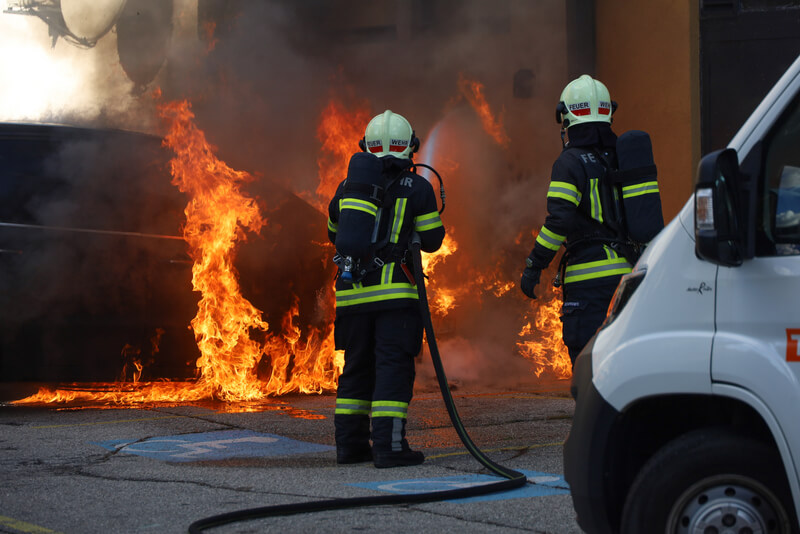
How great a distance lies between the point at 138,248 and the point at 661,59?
15.4 feet

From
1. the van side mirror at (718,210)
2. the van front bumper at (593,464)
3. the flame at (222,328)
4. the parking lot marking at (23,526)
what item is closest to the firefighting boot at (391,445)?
the parking lot marking at (23,526)

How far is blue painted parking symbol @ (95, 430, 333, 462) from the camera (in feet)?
16.0

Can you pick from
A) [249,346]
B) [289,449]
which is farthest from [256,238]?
[289,449]

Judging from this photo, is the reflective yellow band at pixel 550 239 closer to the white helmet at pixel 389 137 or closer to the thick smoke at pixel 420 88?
the white helmet at pixel 389 137

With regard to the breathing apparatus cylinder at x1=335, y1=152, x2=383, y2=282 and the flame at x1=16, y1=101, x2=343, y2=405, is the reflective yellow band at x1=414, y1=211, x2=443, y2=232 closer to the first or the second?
the breathing apparatus cylinder at x1=335, y1=152, x2=383, y2=282

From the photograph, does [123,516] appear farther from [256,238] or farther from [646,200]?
[256,238]

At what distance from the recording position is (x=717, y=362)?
7.92 ft

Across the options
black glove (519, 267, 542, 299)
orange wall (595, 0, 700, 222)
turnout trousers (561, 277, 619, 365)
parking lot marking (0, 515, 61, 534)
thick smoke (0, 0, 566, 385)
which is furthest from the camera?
thick smoke (0, 0, 566, 385)

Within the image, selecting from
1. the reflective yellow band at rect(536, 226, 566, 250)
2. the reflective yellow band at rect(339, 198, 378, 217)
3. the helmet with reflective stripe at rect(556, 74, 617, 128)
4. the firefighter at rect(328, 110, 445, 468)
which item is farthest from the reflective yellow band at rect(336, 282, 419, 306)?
the helmet with reflective stripe at rect(556, 74, 617, 128)

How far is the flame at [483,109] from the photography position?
9.72 metres

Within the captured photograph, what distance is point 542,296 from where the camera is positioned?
899 centimetres

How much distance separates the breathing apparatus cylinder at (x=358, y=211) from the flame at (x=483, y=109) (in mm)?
5157

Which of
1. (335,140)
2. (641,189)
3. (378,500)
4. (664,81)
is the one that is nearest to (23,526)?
(378,500)

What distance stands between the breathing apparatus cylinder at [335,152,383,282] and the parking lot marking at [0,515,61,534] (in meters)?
1.85
